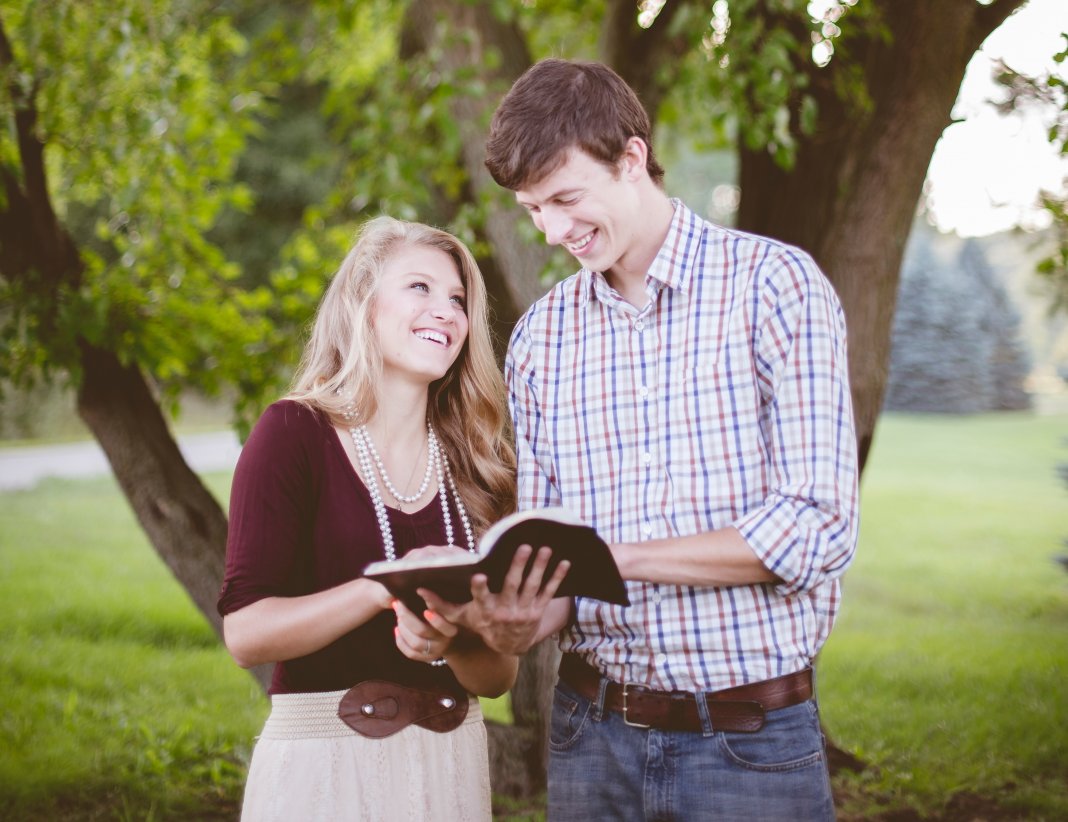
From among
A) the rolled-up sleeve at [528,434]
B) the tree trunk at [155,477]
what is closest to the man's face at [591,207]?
the rolled-up sleeve at [528,434]

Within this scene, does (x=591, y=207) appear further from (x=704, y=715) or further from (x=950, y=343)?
(x=950, y=343)

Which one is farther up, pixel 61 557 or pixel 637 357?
pixel 637 357

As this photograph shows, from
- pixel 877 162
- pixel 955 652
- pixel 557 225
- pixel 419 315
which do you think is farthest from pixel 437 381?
pixel 955 652

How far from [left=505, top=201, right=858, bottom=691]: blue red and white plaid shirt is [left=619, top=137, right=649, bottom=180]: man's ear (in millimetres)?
150

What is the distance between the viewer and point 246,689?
5.82 m

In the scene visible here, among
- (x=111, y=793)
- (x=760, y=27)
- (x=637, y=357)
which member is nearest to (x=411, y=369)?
(x=637, y=357)

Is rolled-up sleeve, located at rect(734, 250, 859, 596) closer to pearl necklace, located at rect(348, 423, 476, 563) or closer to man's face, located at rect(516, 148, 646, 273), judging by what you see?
man's face, located at rect(516, 148, 646, 273)

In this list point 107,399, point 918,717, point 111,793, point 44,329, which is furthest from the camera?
point 918,717

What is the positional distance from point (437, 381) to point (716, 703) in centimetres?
108

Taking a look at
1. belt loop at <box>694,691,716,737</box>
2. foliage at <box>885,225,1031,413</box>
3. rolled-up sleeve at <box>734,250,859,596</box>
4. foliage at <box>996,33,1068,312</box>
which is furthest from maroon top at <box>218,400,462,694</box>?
foliage at <box>885,225,1031,413</box>

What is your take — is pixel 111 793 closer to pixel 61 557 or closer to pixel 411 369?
pixel 411 369

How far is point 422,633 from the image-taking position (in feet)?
6.84

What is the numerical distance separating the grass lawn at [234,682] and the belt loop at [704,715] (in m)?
2.81

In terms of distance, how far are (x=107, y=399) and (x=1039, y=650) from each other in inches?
227
